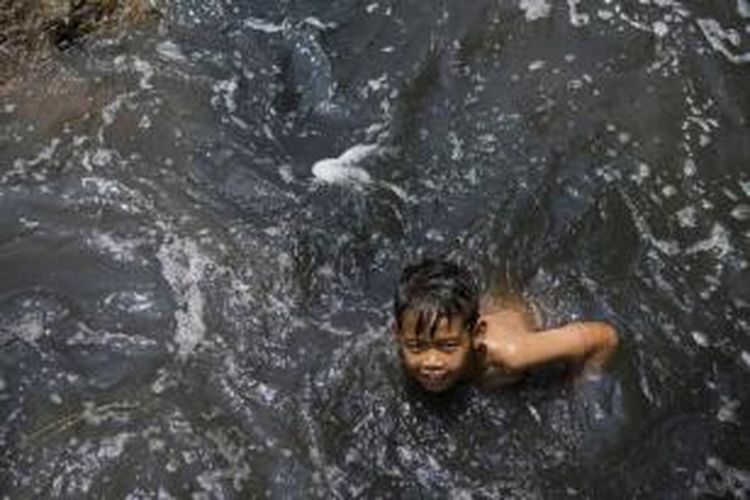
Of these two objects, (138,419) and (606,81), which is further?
(606,81)

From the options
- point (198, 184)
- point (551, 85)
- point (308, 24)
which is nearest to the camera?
point (198, 184)

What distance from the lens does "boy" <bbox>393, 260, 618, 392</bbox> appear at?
501cm

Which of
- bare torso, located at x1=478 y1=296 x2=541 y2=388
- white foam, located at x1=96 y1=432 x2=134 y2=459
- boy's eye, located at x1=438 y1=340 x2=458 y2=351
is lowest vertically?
white foam, located at x1=96 y1=432 x2=134 y2=459

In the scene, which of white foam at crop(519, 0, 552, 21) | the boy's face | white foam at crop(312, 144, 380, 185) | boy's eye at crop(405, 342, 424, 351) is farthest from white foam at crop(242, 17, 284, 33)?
boy's eye at crop(405, 342, 424, 351)

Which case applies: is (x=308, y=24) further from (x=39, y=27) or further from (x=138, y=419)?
(x=138, y=419)

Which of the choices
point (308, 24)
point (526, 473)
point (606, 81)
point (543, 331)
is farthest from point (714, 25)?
point (526, 473)

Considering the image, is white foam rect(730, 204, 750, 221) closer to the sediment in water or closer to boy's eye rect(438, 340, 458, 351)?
boy's eye rect(438, 340, 458, 351)

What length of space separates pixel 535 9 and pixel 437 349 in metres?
3.62

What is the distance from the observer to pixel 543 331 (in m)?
5.73

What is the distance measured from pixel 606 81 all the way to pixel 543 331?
231 cm

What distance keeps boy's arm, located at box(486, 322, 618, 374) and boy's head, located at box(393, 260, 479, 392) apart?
33 cm

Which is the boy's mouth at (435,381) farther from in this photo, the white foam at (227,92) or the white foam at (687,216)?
the white foam at (227,92)

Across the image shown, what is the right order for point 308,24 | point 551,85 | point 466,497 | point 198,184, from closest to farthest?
1. point 466,497
2. point 198,184
3. point 551,85
4. point 308,24

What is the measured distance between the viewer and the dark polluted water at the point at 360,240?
18.2 ft
